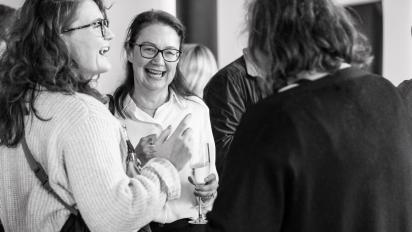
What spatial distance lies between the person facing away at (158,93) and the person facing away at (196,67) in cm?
111

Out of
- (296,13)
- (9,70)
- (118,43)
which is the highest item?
(296,13)

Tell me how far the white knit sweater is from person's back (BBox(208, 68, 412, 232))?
0.24 meters

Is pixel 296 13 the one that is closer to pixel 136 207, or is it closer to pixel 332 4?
pixel 332 4

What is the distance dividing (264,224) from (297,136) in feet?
0.66

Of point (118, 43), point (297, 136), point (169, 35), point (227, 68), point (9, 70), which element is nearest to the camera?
point (297, 136)

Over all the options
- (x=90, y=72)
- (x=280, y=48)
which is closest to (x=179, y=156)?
(x=90, y=72)

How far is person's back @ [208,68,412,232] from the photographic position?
39.4 inches

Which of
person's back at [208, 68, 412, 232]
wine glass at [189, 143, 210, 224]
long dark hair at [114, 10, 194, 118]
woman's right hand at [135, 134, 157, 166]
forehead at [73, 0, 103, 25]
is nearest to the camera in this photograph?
person's back at [208, 68, 412, 232]

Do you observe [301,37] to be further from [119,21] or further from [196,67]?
[119,21]

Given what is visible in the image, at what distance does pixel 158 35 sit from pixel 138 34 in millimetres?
102

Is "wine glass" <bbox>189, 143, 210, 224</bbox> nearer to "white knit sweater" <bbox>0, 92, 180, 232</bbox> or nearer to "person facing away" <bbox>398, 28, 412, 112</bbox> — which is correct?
"white knit sweater" <bbox>0, 92, 180, 232</bbox>

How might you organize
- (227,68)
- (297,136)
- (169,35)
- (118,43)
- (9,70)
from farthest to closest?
1. (118,43)
2. (227,68)
3. (169,35)
4. (9,70)
5. (297,136)

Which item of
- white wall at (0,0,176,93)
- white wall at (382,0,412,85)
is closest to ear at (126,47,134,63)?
white wall at (0,0,176,93)

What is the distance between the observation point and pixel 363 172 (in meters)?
1.05
